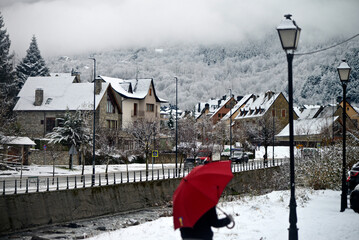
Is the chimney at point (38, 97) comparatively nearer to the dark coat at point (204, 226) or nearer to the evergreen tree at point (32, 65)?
the evergreen tree at point (32, 65)

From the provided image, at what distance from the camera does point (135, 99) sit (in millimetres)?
67812

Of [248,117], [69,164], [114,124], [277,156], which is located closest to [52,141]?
[69,164]

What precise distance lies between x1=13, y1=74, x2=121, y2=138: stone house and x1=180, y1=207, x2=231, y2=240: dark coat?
5234cm

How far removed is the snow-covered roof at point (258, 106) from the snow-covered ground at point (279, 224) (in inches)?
3258

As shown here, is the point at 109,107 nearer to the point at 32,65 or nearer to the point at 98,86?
the point at 98,86

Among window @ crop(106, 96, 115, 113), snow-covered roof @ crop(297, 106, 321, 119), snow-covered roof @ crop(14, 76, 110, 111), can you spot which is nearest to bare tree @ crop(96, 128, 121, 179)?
window @ crop(106, 96, 115, 113)

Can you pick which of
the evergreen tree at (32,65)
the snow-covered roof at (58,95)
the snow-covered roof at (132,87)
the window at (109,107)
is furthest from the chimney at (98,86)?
the evergreen tree at (32,65)

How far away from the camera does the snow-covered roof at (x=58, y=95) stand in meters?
59.0

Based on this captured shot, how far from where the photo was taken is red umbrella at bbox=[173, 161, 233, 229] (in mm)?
6168

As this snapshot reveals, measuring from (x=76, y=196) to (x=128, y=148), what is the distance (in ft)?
107

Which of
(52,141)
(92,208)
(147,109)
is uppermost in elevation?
(147,109)

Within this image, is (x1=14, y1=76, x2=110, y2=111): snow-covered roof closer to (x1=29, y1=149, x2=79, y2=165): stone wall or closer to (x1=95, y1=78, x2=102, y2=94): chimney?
(x1=95, y1=78, x2=102, y2=94): chimney

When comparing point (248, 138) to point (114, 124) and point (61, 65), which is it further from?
point (61, 65)

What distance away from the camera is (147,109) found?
69.9 m
